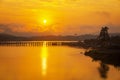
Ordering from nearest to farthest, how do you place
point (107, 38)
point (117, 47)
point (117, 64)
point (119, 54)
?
point (117, 64)
point (119, 54)
point (117, 47)
point (107, 38)

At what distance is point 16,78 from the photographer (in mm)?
46438

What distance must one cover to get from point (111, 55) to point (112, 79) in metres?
31.7

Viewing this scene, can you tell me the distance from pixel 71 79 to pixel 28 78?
6.24 metres

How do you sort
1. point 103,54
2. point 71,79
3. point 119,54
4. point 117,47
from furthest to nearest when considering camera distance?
point 117,47 < point 103,54 < point 119,54 < point 71,79

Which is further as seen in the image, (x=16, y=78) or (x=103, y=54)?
(x=103, y=54)

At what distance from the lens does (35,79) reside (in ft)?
148

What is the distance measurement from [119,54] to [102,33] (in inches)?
2293

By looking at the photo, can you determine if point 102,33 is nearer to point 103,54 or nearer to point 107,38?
point 107,38

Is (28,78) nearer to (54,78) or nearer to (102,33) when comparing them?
(54,78)

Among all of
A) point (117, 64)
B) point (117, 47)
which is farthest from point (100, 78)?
point (117, 47)

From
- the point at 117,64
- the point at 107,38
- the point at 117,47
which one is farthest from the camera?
the point at 107,38

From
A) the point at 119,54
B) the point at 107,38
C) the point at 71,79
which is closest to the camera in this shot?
the point at 71,79

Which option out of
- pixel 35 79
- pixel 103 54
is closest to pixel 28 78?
pixel 35 79

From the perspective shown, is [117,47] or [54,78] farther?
[117,47]
